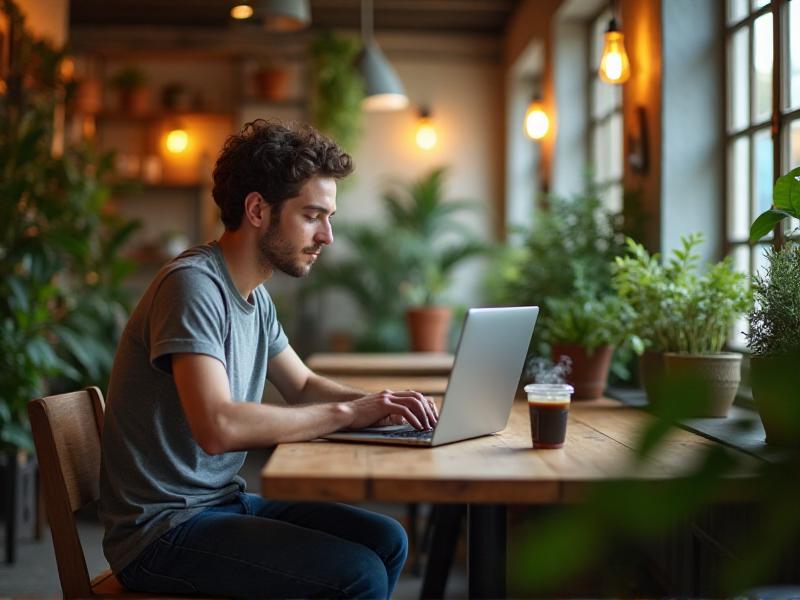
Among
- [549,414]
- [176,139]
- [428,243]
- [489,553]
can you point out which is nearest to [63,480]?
[489,553]

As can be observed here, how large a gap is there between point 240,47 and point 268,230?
548 centimetres

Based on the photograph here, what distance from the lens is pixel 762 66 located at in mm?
2996

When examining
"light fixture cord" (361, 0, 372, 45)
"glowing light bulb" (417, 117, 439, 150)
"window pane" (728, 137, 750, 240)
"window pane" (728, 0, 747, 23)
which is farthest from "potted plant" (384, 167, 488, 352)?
"window pane" (728, 0, 747, 23)

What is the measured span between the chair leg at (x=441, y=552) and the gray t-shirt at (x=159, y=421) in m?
1.02

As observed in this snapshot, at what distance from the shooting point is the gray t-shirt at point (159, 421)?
1.70m

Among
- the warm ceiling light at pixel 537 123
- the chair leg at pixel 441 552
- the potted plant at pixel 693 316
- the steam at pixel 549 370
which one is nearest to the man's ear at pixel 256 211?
the steam at pixel 549 370

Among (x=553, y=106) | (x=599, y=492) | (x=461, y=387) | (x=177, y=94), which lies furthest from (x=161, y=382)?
(x=177, y=94)

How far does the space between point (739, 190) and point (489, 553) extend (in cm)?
200

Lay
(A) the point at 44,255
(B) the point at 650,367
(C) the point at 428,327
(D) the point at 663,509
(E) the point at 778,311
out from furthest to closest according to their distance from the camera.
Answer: (C) the point at 428,327, (A) the point at 44,255, (B) the point at 650,367, (E) the point at 778,311, (D) the point at 663,509

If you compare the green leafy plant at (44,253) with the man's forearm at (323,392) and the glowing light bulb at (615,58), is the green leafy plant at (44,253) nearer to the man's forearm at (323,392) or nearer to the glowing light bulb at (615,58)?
the man's forearm at (323,392)

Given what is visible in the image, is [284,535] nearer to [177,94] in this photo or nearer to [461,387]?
[461,387]

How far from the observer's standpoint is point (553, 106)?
17.3ft

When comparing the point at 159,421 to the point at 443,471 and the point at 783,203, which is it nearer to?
the point at 443,471

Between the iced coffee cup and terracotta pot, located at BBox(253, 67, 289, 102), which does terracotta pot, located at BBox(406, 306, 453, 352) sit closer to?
terracotta pot, located at BBox(253, 67, 289, 102)
